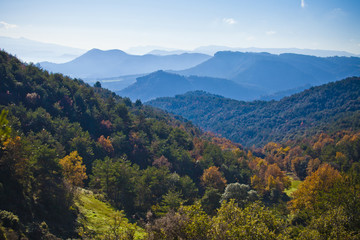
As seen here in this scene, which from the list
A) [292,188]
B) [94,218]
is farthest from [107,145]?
[292,188]

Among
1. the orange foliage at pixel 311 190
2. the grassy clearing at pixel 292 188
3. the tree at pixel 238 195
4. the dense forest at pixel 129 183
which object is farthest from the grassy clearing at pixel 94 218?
the grassy clearing at pixel 292 188

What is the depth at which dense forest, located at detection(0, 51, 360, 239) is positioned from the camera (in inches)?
871

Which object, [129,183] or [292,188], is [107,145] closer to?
[129,183]

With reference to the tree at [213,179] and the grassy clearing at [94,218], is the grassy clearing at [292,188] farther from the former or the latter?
the grassy clearing at [94,218]

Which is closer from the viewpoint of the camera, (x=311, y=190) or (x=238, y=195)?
(x=238, y=195)

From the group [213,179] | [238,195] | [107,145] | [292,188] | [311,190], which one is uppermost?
[107,145]

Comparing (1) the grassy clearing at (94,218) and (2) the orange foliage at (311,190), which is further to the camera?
(2) the orange foliage at (311,190)

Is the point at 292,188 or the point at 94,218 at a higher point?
the point at 94,218

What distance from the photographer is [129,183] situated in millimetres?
47438

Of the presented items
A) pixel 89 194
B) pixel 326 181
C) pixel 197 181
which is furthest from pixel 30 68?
pixel 326 181

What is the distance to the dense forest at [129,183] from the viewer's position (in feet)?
72.6

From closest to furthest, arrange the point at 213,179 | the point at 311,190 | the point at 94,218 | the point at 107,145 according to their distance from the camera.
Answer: the point at 94,218, the point at 311,190, the point at 213,179, the point at 107,145

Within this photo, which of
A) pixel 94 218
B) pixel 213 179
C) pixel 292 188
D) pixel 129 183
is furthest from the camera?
pixel 292 188

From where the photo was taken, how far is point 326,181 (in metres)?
54.3
